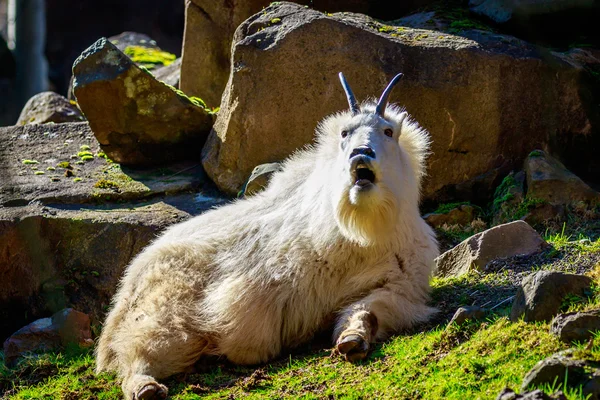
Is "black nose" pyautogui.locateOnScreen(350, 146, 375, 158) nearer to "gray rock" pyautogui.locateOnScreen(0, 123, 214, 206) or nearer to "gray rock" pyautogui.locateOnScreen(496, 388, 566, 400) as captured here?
"gray rock" pyautogui.locateOnScreen(496, 388, 566, 400)

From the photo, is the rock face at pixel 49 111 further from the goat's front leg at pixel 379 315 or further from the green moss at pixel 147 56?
the goat's front leg at pixel 379 315

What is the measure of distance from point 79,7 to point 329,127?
16.8m

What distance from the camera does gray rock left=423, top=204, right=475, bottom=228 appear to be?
28.8 ft

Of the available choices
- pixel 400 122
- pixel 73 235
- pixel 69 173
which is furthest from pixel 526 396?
pixel 69 173

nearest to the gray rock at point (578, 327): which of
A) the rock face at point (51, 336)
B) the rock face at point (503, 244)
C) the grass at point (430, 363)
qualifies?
the grass at point (430, 363)

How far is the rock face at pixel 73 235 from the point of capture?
859 cm

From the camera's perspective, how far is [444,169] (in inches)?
354

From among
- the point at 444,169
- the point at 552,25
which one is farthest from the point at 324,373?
the point at 552,25

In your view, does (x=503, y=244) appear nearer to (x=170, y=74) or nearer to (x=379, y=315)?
(x=379, y=315)

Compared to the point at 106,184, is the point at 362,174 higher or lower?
higher

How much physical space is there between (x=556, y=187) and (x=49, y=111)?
7754 mm

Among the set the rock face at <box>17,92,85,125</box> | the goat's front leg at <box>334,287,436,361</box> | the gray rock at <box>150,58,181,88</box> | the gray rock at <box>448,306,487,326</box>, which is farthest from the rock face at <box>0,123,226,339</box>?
the gray rock at <box>150,58,181,88</box>

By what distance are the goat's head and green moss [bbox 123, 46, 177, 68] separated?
9.43 metres

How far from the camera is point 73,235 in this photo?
28.6 feet
